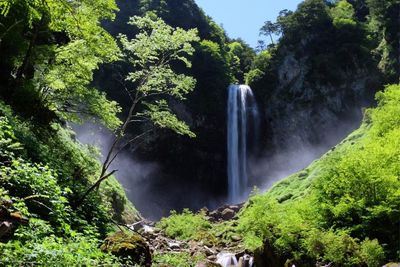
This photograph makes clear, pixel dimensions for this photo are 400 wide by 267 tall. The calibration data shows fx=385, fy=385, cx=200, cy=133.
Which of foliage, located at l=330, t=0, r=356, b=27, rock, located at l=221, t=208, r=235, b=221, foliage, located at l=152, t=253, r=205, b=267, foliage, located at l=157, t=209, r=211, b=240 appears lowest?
foliage, located at l=152, t=253, r=205, b=267

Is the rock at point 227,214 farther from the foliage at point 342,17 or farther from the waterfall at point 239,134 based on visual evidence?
the foliage at point 342,17

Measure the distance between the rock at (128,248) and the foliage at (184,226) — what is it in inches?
529

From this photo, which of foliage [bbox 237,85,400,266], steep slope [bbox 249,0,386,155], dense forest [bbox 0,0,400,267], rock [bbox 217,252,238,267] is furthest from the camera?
steep slope [bbox 249,0,386,155]

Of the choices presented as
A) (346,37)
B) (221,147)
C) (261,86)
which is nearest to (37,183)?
(221,147)

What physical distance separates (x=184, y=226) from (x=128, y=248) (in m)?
16.6

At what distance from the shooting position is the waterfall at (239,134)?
4456 centimetres

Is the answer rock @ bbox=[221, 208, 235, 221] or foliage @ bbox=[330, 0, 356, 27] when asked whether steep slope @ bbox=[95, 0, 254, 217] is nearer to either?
rock @ bbox=[221, 208, 235, 221]

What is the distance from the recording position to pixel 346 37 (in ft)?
158

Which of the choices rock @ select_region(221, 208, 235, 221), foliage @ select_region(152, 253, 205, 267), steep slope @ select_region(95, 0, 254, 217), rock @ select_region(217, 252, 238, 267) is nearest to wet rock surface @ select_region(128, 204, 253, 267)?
rock @ select_region(217, 252, 238, 267)

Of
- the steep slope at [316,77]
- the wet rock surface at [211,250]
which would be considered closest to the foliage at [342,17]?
the steep slope at [316,77]

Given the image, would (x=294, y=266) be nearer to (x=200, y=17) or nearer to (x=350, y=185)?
(x=350, y=185)

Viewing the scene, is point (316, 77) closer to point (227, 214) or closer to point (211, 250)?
point (227, 214)

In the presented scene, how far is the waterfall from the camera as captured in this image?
44.6 meters

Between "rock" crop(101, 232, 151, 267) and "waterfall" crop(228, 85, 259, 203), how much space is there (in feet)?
111
